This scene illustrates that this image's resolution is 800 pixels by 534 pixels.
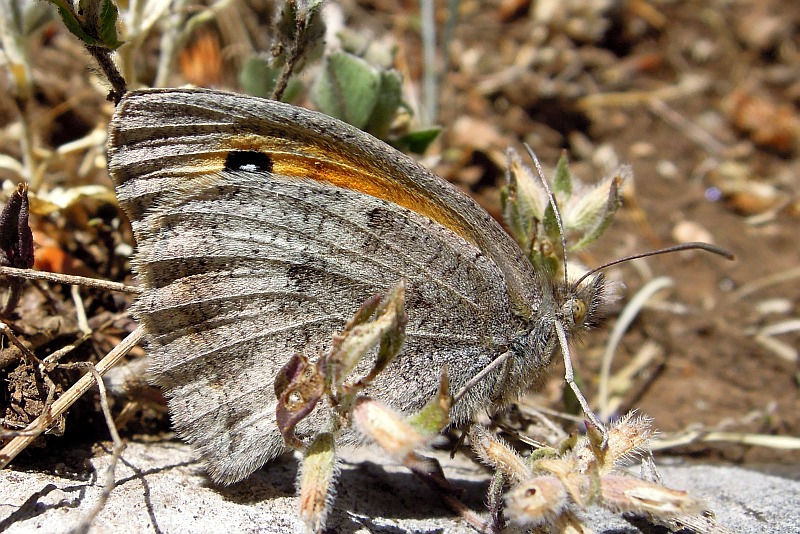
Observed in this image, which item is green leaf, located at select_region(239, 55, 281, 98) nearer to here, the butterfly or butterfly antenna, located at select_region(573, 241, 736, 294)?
the butterfly

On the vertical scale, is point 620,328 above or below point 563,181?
below

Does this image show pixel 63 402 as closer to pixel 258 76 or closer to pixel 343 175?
pixel 343 175

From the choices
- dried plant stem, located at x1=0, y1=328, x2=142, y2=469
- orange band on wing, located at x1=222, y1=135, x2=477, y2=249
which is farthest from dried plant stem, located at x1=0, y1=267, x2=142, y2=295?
orange band on wing, located at x1=222, y1=135, x2=477, y2=249

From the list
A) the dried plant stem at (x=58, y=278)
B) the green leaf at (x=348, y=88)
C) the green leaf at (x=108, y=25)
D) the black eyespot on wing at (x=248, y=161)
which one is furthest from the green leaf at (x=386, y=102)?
Result: the dried plant stem at (x=58, y=278)

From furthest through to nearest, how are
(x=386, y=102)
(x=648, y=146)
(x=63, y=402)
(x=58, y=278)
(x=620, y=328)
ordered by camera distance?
(x=648, y=146) < (x=620, y=328) < (x=386, y=102) < (x=58, y=278) < (x=63, y=402)

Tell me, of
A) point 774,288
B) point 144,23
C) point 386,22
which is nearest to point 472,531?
point 144,23

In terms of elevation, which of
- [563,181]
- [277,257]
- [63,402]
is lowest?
[63,402]

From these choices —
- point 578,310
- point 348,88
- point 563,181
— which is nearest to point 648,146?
point 563,181

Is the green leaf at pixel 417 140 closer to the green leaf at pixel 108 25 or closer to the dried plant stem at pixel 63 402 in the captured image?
the green leaf at pixel 108 25
